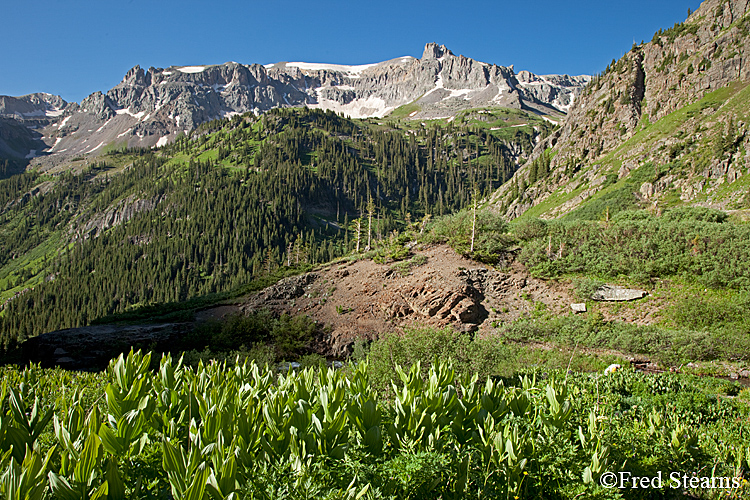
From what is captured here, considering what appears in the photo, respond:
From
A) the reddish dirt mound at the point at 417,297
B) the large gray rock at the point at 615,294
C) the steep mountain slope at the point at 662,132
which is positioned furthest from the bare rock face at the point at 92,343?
the steep mountain slope at the point at 662,132

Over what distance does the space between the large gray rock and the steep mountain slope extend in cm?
1859

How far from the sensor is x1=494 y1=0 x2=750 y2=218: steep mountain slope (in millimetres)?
39656

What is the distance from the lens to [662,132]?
50.6 m

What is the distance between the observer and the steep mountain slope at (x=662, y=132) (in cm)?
3966

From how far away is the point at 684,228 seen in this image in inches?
776

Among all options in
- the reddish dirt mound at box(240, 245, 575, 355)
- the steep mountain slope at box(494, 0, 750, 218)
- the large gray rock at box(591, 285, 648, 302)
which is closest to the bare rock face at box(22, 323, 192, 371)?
the reddish dirt mound at box(240, 245, 575, 355)

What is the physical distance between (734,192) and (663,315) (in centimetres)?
2913

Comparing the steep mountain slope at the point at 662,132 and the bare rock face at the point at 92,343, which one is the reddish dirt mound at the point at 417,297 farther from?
the steep mountain slope at the point at 662,132

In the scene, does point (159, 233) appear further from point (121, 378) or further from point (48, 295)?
point (121, 378)

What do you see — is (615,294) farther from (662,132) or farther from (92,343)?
(662,132)

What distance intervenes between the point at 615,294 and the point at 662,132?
46.6 metres

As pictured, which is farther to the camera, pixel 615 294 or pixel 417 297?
pixel 417 297

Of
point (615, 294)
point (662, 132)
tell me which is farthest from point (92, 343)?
point (662, 132)

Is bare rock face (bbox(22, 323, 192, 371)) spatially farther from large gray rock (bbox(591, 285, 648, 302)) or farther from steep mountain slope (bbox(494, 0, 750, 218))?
steep mountain slope (bbox(494, 0, 750, 218))
